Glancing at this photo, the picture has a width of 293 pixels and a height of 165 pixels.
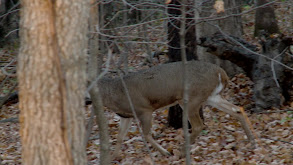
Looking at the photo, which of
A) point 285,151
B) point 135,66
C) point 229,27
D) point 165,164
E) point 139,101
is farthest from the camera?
point 135,66

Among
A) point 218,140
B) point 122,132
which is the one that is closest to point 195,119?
point 218,140

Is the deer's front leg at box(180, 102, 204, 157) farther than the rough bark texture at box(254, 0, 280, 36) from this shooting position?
No

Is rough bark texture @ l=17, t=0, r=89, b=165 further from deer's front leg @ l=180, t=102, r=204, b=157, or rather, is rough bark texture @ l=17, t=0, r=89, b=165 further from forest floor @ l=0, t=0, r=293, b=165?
deer's front leg @ l=180, t=102, r=204, b=157

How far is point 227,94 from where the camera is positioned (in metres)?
10.4

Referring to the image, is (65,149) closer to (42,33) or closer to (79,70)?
(79,70)

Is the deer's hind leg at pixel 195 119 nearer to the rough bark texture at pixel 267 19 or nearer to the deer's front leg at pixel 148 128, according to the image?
the deer's front leg at pixel 148 128

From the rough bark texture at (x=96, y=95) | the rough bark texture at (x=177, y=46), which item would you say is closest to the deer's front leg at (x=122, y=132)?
the rough bark texture at (x=177, y=46)

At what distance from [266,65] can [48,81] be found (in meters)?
6.44

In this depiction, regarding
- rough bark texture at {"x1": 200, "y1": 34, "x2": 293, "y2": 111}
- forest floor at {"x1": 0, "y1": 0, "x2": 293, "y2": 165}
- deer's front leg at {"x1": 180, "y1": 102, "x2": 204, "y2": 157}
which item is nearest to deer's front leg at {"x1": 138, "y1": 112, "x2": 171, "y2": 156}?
forest floor at {"x1": 0, "y1": 0, "x2": 293, "y2": 165}

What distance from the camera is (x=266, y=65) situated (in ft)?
29.5

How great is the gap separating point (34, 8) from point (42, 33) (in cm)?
20

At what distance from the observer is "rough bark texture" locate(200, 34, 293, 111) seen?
8867 mm

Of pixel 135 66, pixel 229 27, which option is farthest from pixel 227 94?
pixel 135 66

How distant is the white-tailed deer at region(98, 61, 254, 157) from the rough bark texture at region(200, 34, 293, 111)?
4.09 feet
